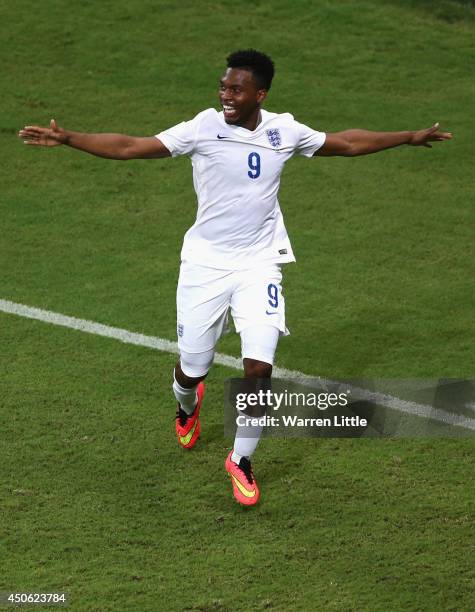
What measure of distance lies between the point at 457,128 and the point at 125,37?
371cm

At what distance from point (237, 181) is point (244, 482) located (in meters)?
1.68

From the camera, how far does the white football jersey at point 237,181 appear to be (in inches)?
291

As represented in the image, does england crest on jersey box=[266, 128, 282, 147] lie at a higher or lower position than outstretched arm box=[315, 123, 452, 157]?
higher

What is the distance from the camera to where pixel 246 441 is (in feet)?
24.6

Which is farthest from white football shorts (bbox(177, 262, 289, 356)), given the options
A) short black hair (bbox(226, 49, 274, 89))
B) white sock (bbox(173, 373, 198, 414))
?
short black hair (bbox(226, 49, 274, 89))

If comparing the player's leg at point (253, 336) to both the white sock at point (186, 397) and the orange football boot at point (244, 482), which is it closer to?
the orange football boot at point (244, 482)

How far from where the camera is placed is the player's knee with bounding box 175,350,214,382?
771cm

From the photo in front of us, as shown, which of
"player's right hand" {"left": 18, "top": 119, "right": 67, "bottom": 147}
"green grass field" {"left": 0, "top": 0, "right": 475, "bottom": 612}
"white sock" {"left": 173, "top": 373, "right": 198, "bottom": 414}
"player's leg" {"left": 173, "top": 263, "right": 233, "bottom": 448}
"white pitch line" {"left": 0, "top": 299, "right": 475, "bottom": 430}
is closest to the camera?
"green grass field" {"left": 0, "top": 0, "right": 475, "bottom": 612}

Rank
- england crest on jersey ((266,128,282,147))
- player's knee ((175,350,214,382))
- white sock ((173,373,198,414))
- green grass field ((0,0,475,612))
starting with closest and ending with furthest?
green grass field ((0,0,475,612))
england crest on jersey ((266,128,282,147))
player's knee ((175,350,214,382))
white sock ((173,373,198,414))

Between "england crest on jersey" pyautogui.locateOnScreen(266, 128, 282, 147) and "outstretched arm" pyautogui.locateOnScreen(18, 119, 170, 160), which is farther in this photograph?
"england crest on jersey" pyautogui.locateOnScreen(266, 128, 282, 147)

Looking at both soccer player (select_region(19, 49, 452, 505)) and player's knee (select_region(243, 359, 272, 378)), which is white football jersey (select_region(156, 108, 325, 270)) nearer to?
soccer player (select_region(19, 49, 452, 505))

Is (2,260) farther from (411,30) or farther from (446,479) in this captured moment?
(411,30)

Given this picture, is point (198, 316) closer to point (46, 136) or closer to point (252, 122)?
point (252, 122)

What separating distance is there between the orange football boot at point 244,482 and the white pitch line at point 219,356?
4.63 ft
